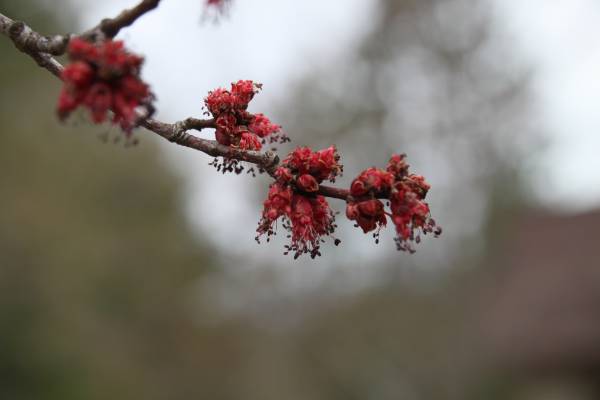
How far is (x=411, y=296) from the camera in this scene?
68.1 ft

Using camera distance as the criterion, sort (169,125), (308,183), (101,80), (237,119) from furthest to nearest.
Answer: (237,119)
(169,125)
(308,183)
(101,80)

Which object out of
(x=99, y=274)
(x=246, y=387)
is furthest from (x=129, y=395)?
(x=246, y=387)

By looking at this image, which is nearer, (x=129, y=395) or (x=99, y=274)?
(x=129, y=395)

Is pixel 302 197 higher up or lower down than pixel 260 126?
lower down

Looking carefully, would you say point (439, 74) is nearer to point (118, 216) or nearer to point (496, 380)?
point (496, 380)

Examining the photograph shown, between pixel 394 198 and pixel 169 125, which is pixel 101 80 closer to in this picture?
pixel 169 125

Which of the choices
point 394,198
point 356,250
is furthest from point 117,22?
point 356,250

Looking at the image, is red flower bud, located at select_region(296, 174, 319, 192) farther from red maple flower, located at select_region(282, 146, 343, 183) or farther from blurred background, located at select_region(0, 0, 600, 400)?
blurred background, located at select_region(0, 0, 600, 400)

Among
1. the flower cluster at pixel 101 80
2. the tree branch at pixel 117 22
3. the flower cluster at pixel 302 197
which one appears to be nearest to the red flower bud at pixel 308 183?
the flower cluster at pixel 302 197

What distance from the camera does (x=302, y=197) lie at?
8.64 ft

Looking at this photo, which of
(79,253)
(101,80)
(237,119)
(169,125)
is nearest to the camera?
(101,80)

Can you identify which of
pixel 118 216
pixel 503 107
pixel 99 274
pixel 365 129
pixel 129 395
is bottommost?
pixel 129 395

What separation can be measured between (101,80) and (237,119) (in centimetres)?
80

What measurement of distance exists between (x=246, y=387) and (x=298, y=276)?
3.88 metres
